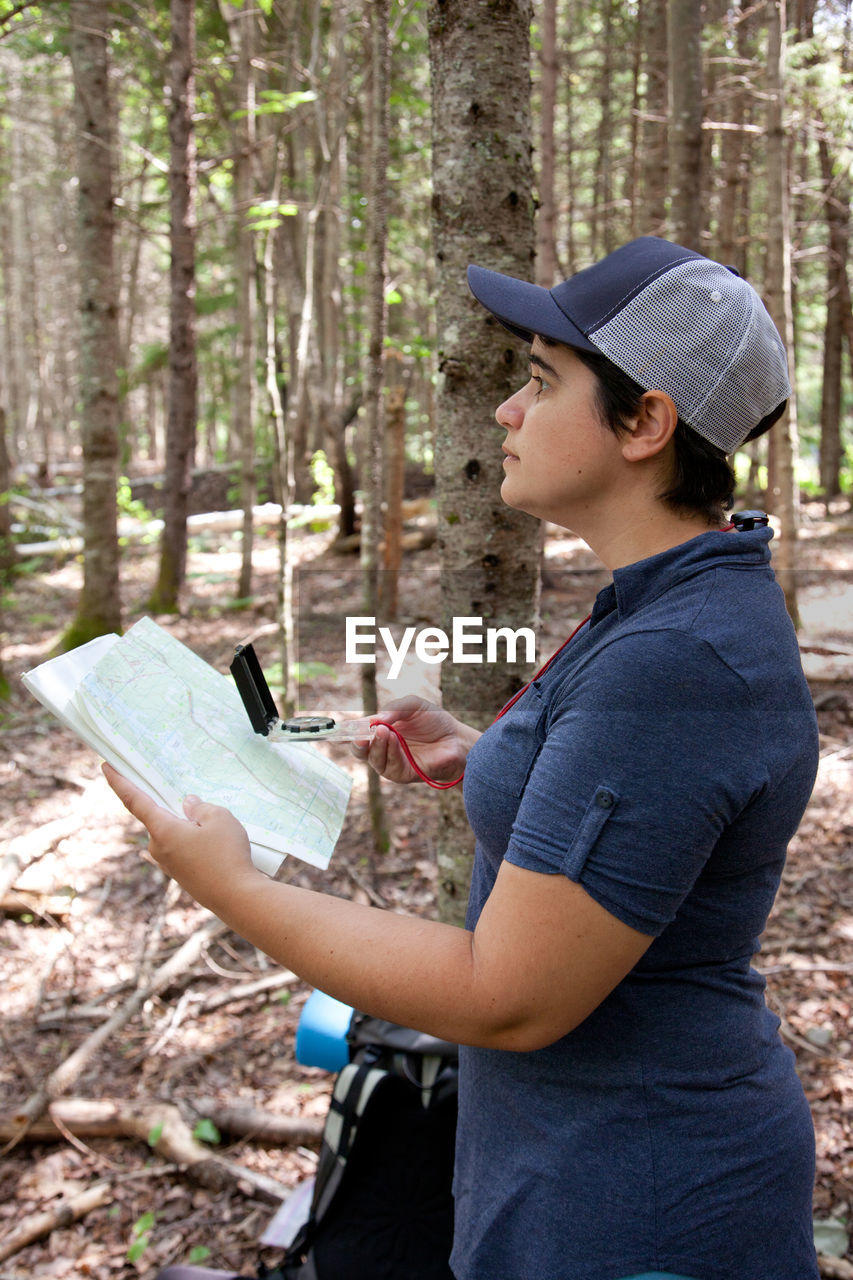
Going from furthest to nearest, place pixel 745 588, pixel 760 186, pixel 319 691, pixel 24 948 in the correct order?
pixel 760 186 < pixel 319 691 < pixel 24 948 < pixel 745 588

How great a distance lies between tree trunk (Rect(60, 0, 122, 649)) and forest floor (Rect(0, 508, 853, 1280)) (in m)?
1.98

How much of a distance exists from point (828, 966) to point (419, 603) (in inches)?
258

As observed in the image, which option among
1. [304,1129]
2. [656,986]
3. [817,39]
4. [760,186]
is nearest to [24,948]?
[304,1129]

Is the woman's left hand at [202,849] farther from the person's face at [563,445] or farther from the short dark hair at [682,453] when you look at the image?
the short dark hair at [682,453]

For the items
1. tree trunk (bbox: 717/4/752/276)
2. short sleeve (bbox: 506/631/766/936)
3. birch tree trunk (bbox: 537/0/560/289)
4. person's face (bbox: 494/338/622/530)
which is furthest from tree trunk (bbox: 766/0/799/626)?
short sleeve (bbox: 506/631/766/936)

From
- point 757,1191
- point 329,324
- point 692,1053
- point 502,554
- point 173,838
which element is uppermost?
point 329,324

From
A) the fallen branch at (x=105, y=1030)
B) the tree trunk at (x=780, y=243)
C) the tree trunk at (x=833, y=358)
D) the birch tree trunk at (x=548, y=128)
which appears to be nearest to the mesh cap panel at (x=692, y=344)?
the fallen branch at (x=105, y=1030)

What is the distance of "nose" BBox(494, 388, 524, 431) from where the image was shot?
1.37m

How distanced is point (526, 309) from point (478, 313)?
118 cm

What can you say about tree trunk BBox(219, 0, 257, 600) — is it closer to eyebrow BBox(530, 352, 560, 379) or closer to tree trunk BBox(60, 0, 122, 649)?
tree trunk BBox(60, 0, 122, 649)

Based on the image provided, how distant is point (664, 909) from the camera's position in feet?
3.45

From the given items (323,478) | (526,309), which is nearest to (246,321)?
(323,478)

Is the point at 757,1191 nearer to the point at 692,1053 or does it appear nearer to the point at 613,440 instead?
the point at 692,1053

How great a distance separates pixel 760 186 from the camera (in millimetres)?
18344
